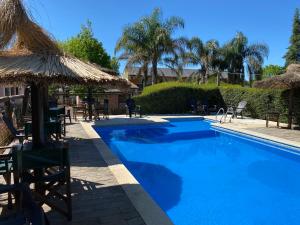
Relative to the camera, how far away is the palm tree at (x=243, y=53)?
34625 millimetres

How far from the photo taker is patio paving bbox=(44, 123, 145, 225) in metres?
4.24

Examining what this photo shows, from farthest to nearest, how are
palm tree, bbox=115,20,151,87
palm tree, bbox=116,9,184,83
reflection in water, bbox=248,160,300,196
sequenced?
1. palm tree, bbox=115,20,151,87
2. palm tree, bbox=116,9,184,83
3. reflection in water, bbox=248,160,300,196

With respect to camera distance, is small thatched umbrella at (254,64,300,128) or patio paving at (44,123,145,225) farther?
small thatched umbrella at (254,64,300,128)

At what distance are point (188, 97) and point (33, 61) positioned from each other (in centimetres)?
1771

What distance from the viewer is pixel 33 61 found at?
5.20m

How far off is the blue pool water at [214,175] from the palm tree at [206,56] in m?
19.9

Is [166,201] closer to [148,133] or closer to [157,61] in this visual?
[148,133]

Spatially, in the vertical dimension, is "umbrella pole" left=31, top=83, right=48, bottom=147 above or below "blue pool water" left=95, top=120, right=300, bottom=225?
above

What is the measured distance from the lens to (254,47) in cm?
3475

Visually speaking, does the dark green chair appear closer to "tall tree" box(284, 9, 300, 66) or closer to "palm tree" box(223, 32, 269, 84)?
"palm tree" box(223, 32, 269, 84)

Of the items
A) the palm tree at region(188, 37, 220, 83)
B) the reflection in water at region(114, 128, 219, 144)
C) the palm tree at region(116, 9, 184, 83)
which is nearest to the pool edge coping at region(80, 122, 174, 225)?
the reflection in water at region(114, 128, 219, 144)

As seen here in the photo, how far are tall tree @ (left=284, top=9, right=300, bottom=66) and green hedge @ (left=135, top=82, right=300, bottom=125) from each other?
2372cm

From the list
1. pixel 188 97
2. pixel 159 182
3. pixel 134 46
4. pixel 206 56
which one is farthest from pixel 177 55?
pixel 159 182

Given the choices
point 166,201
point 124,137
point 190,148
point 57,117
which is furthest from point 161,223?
point 124,137
